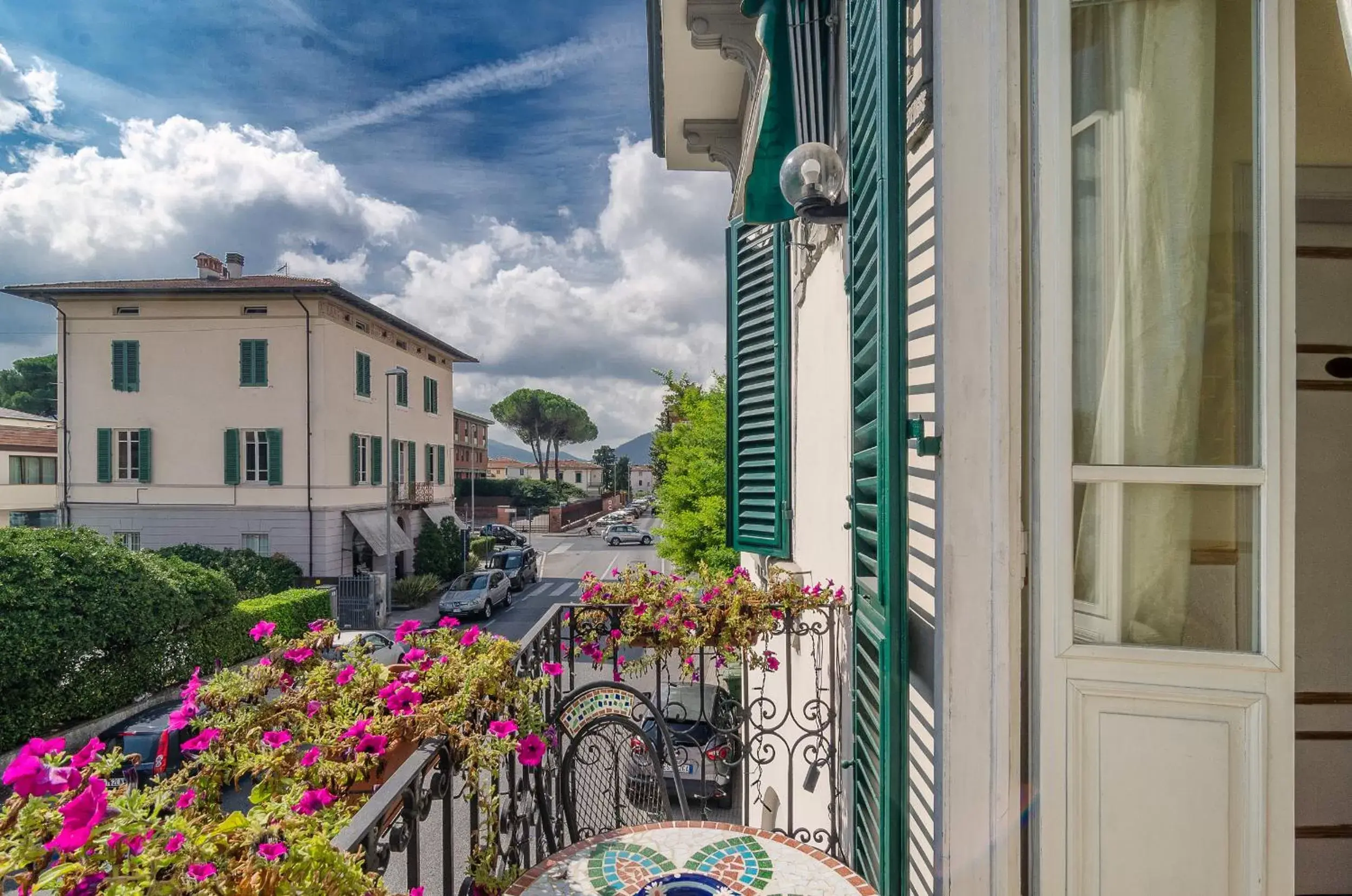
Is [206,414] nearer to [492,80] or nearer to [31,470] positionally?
[31,470]

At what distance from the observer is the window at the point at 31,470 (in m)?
21.0

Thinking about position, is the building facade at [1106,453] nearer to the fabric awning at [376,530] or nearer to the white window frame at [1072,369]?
the white window frame at [1072,369]

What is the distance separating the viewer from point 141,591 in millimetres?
9781

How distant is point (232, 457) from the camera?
1769 cm

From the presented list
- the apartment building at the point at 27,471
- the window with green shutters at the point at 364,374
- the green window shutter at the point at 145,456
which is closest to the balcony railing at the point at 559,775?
the window with green shutters at the point at 364,374

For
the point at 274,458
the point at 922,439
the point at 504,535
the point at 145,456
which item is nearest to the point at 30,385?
the point at 504,535

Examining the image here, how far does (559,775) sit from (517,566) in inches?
794

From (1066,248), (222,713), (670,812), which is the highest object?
(1066,248)

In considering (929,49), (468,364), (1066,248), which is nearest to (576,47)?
(929,49)

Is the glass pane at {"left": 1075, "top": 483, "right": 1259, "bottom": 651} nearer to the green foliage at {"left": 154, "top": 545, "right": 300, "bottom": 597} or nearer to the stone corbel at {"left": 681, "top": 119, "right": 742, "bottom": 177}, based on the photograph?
the stone corbel at {"left": 681, "top": 119, "right": 742, "bottom": 177}

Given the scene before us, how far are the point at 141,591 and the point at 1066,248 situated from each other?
12.5 metres

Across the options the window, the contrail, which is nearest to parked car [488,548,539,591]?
the contrail

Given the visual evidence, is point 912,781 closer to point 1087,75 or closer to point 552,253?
point 1087,75

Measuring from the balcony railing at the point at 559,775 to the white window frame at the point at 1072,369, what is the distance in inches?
51.3
